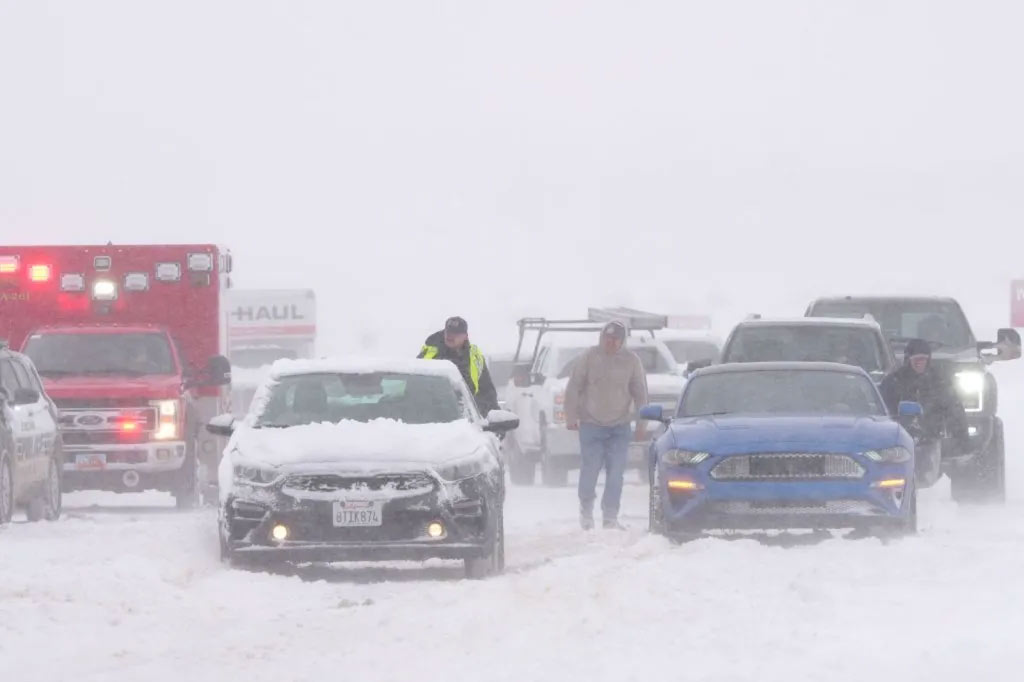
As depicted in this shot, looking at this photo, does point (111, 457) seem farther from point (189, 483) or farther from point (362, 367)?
point (362, 367)

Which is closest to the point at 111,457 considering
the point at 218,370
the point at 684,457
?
the point at 218,370

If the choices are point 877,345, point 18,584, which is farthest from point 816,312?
point 18,584

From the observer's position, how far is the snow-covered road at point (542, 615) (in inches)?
405

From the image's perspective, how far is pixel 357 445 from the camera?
573 inches

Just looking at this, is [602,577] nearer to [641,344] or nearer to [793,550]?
[793,550]

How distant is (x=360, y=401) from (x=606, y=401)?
462cm

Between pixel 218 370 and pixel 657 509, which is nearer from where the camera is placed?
pixel 657 509

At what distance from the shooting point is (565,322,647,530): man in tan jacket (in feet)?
65.4

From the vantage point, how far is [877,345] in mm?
21719

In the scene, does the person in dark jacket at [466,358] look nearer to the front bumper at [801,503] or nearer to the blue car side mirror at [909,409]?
the blue car side mirror at [909,409]

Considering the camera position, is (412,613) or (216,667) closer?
(216,667)

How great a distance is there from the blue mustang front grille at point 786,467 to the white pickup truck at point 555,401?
31.7ft

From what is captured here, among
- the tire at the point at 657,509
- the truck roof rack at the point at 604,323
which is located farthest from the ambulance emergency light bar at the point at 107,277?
the tire at the point at 657,509

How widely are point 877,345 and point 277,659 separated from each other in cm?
1189
